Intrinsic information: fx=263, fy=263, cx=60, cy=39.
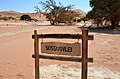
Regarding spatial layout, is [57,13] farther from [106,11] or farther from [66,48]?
[66,48]

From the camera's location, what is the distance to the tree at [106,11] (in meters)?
41.9

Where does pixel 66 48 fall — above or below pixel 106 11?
below

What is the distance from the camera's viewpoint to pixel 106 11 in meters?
42.9

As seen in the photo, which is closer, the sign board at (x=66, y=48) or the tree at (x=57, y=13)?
the sign board at (x=66, y=48)

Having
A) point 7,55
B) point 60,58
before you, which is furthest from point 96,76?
point 7,55

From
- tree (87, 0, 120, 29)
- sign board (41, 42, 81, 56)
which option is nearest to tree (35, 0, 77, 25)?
tree (87, 0, 120, 29)

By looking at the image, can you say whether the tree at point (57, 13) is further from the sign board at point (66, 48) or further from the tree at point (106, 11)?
the sign board at point (66, 48)

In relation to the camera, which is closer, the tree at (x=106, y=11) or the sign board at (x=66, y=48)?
the sign board at (x=66, y=48)

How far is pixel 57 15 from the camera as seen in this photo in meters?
60.7

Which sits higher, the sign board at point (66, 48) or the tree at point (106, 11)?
the tree at point (106, 11)

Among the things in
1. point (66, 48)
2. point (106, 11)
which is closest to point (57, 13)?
point (106, 11)

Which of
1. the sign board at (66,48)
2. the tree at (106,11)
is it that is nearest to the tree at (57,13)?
the tree at (106,11)

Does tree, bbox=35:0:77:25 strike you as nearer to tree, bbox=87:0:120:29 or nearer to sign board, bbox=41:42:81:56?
tree, bbox=87:0:120:29

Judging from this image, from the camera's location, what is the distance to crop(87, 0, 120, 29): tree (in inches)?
1649
